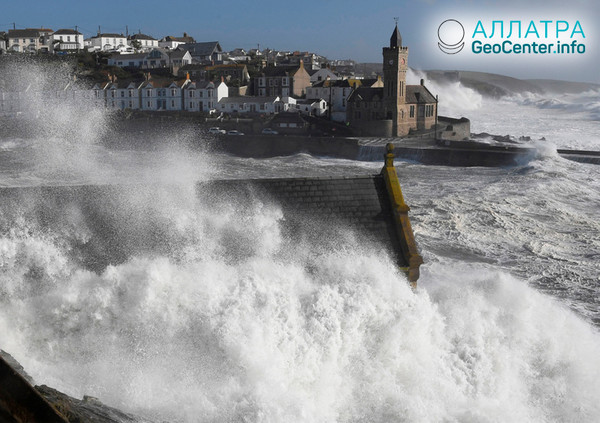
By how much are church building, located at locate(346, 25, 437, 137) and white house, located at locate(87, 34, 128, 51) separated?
281 ft

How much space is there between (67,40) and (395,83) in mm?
97483

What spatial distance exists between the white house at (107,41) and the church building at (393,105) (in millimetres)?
85568

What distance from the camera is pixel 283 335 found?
846 centimetres

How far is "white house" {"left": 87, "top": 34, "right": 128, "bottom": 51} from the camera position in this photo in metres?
137

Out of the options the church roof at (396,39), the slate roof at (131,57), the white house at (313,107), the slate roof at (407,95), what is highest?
the slate roof at (131,57)

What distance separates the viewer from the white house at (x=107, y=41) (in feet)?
450

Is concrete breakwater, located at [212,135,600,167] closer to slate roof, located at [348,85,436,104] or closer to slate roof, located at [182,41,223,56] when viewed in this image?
slate roof, located at [348,85,436,104]

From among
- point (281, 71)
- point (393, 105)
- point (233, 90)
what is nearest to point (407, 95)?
point (393, 105)

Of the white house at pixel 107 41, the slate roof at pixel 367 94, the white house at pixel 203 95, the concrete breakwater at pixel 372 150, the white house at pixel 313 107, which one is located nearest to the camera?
the concrete breakwater at pixel 372 150

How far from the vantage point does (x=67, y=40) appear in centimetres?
13612

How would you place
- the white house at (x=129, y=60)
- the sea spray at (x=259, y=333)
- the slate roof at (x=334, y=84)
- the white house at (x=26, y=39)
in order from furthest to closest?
the white house at (x=26, y=39)
the white house at (x=129, y=60)
the slate roof at (x=334, y=84)
the sea spray at (x=259, y=333)

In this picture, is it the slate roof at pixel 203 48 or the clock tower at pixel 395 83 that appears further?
the slate roof at pixel 203 48

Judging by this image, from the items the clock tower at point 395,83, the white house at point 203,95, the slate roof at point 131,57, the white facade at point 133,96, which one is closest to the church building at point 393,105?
the clock tower at point 395,83

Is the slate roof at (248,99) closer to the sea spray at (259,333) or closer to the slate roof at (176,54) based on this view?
the slate roof at (176,54)
